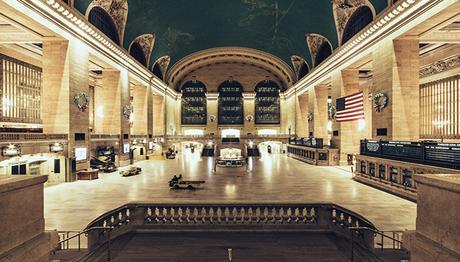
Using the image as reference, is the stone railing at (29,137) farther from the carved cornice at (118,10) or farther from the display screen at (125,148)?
the carved cornice at (118,10)

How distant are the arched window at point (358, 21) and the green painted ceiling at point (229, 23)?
1244mm

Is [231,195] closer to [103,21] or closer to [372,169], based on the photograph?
[372,169]

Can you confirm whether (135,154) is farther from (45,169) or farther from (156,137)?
(45,169)

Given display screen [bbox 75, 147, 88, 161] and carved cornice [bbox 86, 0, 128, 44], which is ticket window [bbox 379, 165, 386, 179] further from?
carved cornice [bbox 86, 0, 128, 44]

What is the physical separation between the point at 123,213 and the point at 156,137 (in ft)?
77.9

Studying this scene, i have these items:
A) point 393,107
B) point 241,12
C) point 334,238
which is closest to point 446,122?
point 393,107

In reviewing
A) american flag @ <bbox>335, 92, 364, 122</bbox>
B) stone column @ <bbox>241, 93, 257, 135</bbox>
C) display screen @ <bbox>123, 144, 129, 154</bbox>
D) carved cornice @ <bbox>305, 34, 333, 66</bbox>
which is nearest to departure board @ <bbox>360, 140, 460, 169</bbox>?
american flag @ <bbox>335, 92, 364, 122</bbox>

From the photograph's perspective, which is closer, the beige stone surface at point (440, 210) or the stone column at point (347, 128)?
the beige stone surface at point (440, 210)

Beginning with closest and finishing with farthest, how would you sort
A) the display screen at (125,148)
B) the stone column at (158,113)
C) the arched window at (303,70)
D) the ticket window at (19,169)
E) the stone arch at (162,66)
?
the ticket window at (19,169), the display screen at (125,148), the arched window at (303,70), the stone arch at (162,66), the stone column at (158,113)

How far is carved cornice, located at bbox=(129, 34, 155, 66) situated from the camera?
79.0ft

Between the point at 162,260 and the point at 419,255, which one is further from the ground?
the point at 419,255

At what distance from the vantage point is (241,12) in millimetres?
24031

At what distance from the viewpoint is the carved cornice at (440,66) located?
18719 mm

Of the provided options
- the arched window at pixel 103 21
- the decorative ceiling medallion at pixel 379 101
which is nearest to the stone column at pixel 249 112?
the arched window at pixel 103 21
